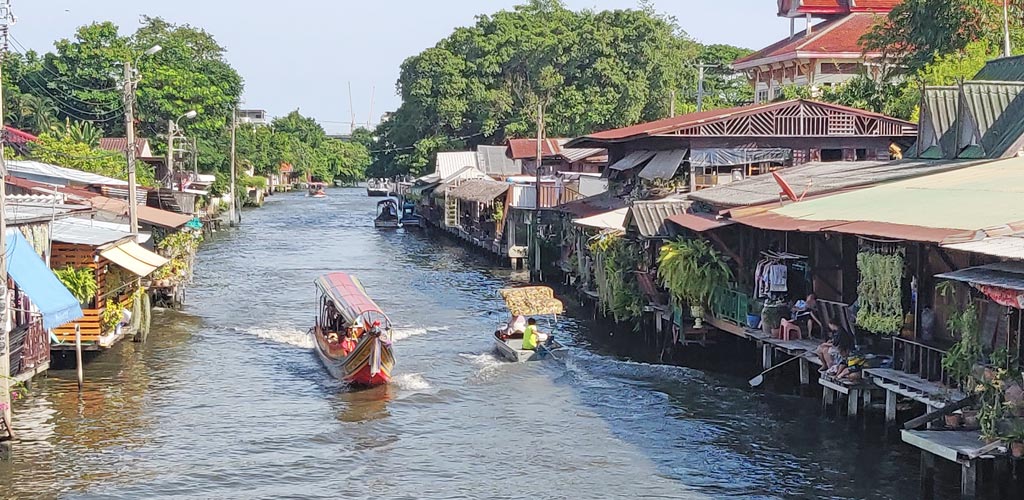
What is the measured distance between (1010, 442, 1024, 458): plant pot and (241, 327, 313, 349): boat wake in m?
Result: 19.4

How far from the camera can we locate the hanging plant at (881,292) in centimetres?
1894

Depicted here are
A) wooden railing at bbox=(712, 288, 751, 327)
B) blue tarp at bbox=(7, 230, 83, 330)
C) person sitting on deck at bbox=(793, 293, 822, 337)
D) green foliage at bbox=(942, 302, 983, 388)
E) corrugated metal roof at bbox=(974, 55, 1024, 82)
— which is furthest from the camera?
corrugated metal roof at bbox=(974, 55, 1024, 82)

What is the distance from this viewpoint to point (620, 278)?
30.7 metres

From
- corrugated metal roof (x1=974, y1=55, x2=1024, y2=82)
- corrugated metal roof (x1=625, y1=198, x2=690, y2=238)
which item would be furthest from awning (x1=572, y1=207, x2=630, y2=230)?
corrugated metal roof (x1=974, y1=55, x2=1024, y2=82)

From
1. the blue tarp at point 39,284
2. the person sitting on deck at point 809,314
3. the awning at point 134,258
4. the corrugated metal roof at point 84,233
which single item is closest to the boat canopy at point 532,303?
the person sitting on deck at point 809,314

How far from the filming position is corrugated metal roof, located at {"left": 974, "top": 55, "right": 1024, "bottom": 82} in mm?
30216

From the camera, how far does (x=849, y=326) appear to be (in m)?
21.4

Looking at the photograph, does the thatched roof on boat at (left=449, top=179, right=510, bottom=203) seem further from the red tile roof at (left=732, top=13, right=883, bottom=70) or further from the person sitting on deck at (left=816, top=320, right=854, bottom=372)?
the person sitting on deck at (left=816, top=320, right=854, bottom=372)

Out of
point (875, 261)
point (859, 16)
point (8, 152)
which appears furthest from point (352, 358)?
point (859, 16)

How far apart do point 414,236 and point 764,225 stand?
159 ft

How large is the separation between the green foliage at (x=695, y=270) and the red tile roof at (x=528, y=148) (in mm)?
36342

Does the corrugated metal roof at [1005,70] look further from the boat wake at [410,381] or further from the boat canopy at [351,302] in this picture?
the boat canopy at [351,302]

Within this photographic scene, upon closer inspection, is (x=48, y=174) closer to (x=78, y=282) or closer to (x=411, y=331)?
(x=411, y=331)

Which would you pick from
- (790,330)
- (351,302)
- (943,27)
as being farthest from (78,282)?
(943,27)
